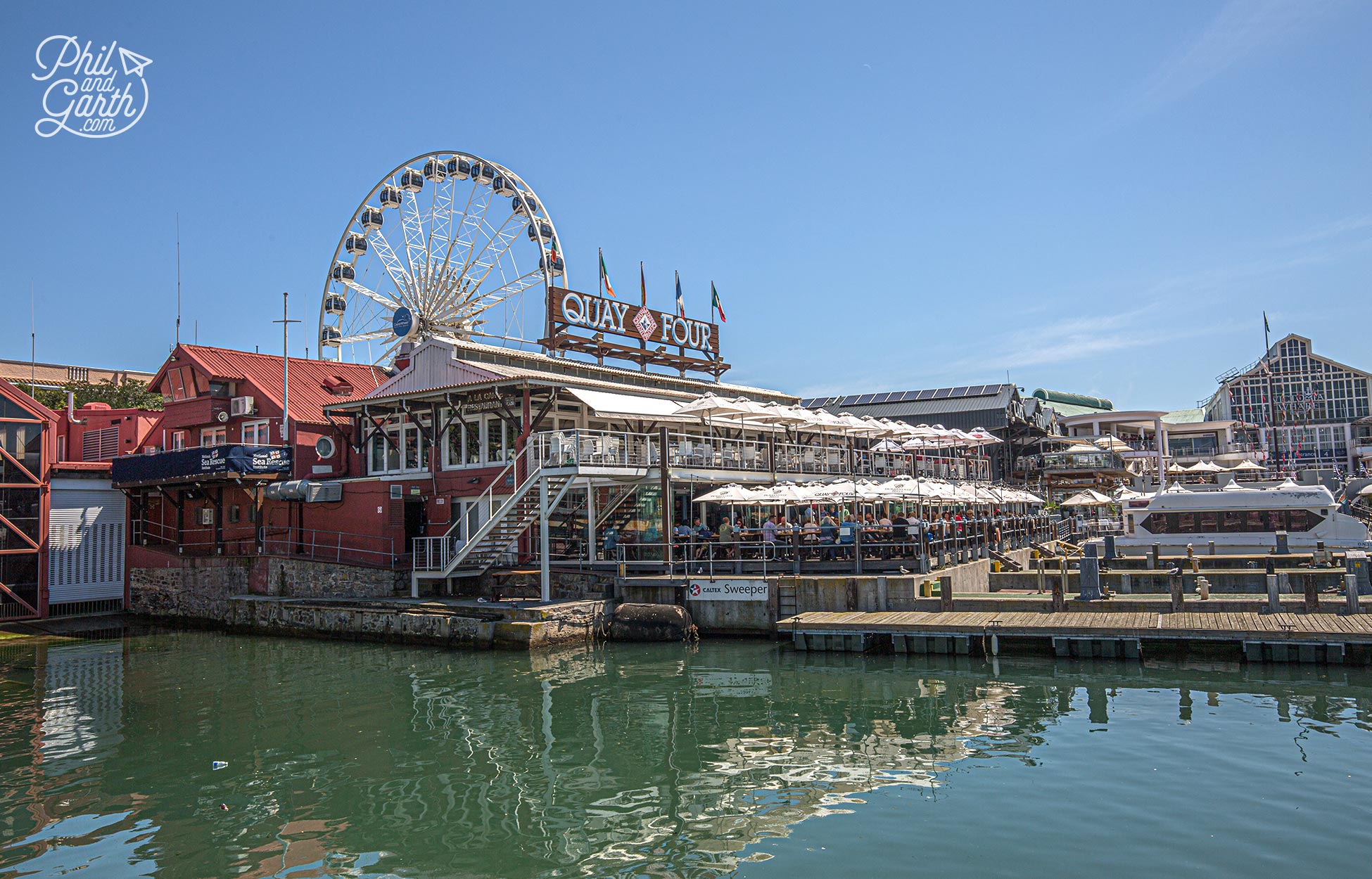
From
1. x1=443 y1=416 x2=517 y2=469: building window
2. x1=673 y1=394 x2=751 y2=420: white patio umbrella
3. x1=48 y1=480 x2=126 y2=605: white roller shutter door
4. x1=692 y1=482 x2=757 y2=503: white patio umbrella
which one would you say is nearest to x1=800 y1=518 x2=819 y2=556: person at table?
x1=692 y1=482 x2=757 y2=503: white patio umbrella

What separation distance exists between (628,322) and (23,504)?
24.3m

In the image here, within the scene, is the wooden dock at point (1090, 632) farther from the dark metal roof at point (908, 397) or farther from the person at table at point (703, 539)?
the dark metal roof at point (908, 397)

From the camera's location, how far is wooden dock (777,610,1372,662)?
19609 mm

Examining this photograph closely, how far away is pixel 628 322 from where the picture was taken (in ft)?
134

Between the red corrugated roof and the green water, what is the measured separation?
58.0 ft

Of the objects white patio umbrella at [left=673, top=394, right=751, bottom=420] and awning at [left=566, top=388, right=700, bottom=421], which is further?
white patio umbrella at [left=673, top=394, right=751, bottom=420]

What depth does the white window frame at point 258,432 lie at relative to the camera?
37.8 meters

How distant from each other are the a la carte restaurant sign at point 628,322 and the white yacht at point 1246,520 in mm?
20651

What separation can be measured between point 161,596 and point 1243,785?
37.5 metres

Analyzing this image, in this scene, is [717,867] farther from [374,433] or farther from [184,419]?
[184,419]

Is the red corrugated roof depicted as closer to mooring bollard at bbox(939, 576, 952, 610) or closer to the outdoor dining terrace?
the outdoor dining terrace

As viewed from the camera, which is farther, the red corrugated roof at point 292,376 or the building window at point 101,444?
the building window at point 101,444

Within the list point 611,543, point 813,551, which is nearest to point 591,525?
point 611,543

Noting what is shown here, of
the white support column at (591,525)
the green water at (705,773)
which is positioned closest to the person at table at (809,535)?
the green water at (705,773)
